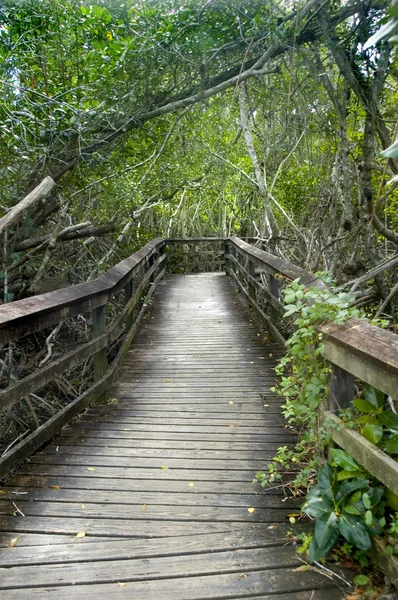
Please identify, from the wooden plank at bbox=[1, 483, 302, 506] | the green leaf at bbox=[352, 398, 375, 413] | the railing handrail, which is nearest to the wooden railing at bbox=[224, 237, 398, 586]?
the green leaf at bbox=[352, 398, 375, 413]

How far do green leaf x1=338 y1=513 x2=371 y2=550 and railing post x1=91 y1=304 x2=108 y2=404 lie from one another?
242cm

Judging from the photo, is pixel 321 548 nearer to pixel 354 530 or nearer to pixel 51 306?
pixel 354 530

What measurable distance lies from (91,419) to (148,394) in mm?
676

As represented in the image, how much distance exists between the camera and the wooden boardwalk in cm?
171

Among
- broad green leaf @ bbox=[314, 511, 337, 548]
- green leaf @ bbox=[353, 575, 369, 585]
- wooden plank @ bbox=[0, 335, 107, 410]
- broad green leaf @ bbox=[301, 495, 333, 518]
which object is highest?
wooden plank @ bbox=[0, 335, 107, 410]

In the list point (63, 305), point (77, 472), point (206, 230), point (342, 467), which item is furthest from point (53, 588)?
point (206, 230)

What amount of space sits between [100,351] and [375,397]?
253cm

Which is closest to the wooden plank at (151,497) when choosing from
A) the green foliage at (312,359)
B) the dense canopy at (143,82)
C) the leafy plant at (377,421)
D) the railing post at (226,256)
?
the green foliage at (312,359)

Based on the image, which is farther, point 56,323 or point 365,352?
point 56,323

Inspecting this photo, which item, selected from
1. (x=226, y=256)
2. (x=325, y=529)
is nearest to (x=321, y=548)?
(x=325, y=529)

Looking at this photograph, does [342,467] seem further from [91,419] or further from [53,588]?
[91,419]

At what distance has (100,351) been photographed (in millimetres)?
3744

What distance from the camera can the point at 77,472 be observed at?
101 inches

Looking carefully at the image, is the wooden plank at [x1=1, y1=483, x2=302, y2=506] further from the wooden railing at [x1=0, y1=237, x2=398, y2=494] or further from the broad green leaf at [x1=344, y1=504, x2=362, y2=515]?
the broad green leaf at [x1=344, y1=504, x2=362, y2=515]
